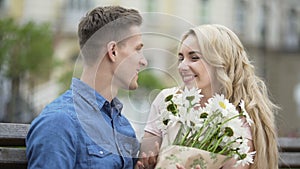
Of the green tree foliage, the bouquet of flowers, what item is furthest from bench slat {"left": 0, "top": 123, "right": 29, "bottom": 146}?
the green tree foliage

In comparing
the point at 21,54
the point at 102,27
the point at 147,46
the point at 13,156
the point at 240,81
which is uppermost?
the point at 102,27

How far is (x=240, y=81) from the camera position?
12.1 ft

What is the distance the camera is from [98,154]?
3230 millimetres

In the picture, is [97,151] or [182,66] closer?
[97,151]

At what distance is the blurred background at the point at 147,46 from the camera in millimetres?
3469

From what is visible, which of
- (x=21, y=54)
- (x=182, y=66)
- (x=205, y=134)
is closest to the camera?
(x=205, y=134)

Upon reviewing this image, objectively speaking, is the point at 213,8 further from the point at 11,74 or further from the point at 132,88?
the point at 132,88

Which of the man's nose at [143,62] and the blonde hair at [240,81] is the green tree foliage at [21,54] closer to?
the blonde hair at [240,81]

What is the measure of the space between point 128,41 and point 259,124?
78 cm

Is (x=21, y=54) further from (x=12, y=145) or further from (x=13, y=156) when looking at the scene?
(x=13, y=156)


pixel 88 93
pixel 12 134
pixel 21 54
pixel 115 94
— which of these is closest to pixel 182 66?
pixel 115 94

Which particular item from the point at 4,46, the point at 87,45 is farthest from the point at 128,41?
the point at 4,46

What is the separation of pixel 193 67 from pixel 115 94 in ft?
1.24

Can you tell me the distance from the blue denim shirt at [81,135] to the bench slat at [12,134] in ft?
1.39
